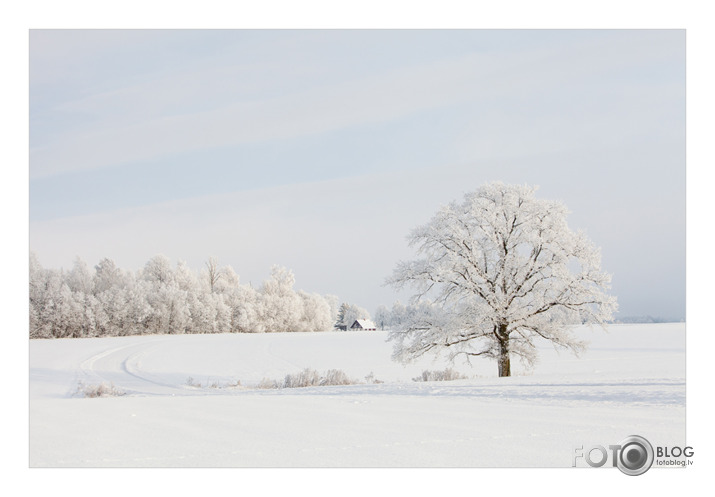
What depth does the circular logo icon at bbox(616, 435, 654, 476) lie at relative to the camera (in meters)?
6.04

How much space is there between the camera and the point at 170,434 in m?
6.32

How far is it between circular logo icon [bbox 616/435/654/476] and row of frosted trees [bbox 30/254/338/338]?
3904 centimetres

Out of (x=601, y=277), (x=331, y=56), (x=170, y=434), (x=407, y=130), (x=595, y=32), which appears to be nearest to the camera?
(x=170, y=434)

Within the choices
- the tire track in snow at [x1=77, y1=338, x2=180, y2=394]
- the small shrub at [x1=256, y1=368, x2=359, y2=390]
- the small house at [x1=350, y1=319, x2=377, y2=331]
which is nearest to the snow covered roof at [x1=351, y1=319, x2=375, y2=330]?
the small house at [x1=350, y1=319, x2=377, y2=331]

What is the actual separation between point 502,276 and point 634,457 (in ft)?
39.2

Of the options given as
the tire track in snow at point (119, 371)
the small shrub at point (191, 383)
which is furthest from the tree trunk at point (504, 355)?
the tire track in snow at point (119, 371)

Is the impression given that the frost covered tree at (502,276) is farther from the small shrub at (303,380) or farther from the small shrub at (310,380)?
the small shrub at (303,380)

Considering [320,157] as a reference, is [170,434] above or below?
below
